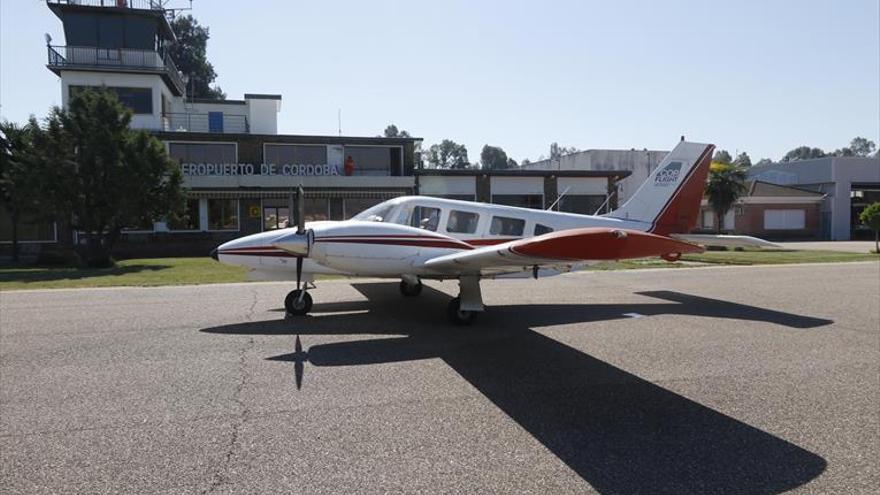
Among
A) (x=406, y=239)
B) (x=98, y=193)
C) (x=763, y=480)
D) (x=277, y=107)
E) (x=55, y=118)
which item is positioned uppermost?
(x=277, y=107)

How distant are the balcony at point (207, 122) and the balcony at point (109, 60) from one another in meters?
3.49

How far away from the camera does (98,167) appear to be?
23969mm

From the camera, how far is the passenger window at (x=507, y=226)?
36.7 ft

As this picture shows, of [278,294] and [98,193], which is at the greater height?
[98,193]

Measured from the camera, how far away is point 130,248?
31.0 metres

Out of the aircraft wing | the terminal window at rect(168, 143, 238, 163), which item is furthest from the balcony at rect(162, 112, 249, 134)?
the aircraft wing

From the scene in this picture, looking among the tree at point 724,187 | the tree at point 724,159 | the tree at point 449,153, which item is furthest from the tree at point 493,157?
the tree at point 724,187

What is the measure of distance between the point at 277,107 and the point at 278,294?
31174 millimetres

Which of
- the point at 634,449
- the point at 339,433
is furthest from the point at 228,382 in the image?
the point at 634,449

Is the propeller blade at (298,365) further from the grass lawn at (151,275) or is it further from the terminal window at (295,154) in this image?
the terminal window at (295,154)

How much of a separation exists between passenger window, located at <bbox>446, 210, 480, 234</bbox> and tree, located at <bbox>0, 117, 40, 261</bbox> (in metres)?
20.3

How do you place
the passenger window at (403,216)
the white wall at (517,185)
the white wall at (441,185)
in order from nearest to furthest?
the passenger window at (403,216)
the white wall at (441,185)
the white wall at (517,185)

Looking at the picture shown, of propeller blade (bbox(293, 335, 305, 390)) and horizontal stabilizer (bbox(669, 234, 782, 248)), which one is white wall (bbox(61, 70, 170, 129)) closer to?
propeller blade (bbox(293, 335, 305, 390))

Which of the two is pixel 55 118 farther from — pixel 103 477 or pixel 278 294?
pixel 103 477
